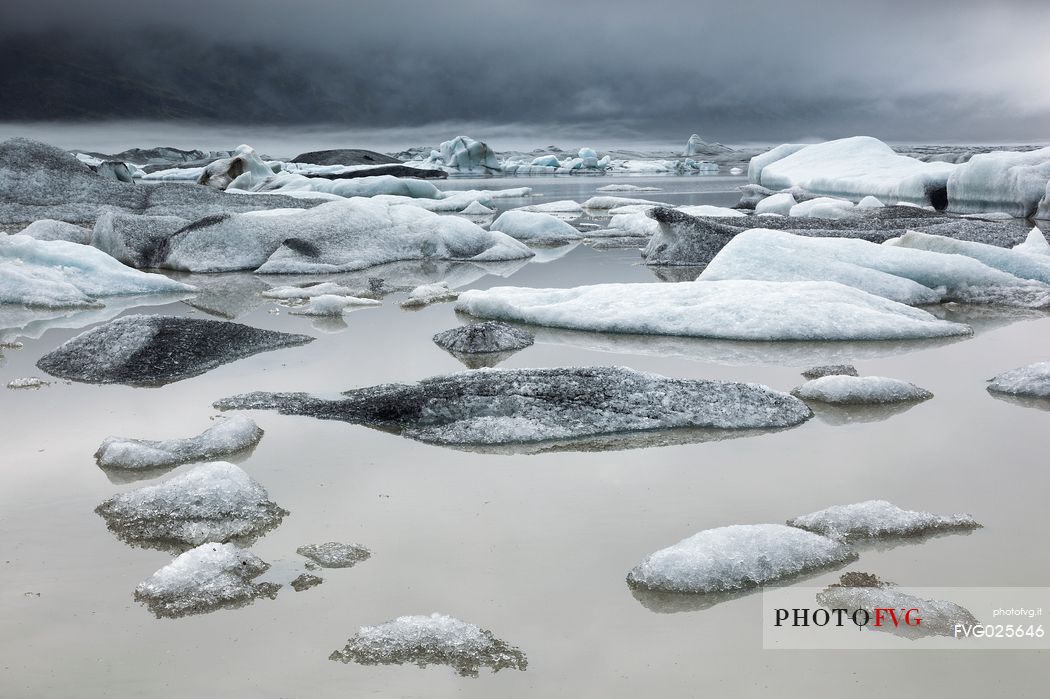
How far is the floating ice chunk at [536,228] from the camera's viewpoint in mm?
10711

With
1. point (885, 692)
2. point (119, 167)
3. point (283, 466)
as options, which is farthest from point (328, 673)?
point (119, 167)

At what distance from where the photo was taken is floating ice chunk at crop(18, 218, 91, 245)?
27.4 feet

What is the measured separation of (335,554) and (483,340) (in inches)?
89.5

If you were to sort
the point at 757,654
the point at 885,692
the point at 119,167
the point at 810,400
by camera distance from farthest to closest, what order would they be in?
the point at 119,167 < the point at 810,400 < the point at 757,654 < the point at 885,692

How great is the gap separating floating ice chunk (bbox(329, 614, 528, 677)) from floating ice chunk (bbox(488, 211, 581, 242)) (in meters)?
9.08

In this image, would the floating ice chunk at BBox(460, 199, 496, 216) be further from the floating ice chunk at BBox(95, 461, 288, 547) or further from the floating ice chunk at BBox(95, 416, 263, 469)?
the floating ice chunk at BBox(95, 461, 288, 547)

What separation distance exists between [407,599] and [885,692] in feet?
2.94

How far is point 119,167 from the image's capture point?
61.8 feet

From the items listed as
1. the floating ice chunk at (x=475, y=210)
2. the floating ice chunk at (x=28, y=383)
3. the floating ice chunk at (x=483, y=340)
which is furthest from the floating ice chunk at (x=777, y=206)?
the floating ice chunk at (x=28, y=383)

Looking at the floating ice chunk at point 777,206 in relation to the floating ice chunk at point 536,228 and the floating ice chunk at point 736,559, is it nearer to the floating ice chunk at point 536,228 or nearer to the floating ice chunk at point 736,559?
the floating ice chunk at point 536,228

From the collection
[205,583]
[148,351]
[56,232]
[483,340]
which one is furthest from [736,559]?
[56,232]

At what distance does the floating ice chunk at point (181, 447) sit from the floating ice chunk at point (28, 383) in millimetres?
1092

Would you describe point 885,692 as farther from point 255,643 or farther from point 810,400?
point 810,400

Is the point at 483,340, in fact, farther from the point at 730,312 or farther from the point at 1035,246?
the point at 1035,246
